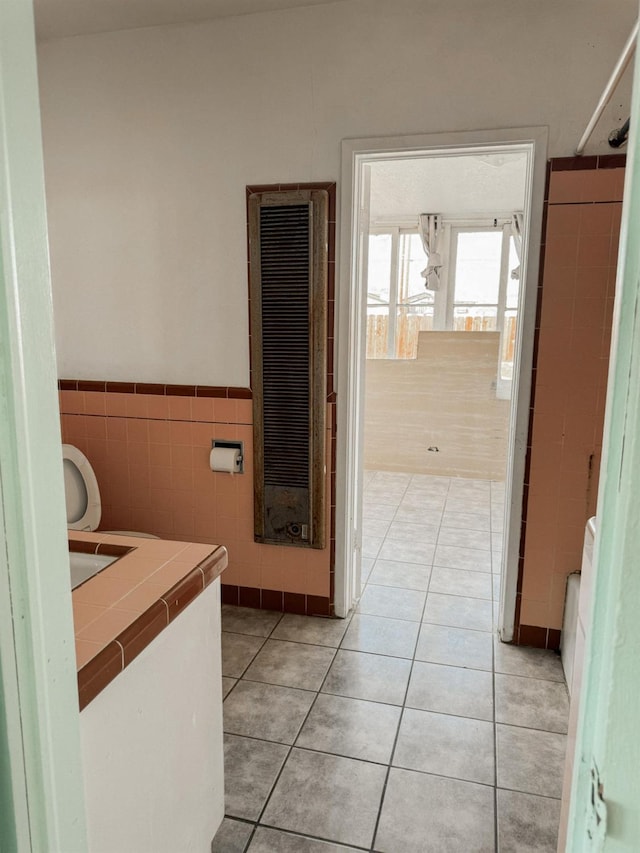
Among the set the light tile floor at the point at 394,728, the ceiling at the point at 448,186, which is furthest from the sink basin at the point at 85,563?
the ceiling at the point at 448,186

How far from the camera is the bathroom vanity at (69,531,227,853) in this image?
1.00 m

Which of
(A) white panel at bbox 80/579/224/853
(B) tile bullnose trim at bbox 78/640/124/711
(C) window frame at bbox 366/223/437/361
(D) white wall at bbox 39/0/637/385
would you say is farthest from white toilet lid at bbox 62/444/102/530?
(C) window frame at bbox 366/223/437/361

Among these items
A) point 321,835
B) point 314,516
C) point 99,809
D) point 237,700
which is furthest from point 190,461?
point 99,809

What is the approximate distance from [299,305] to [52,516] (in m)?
1.99

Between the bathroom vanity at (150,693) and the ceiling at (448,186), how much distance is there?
9.43ft

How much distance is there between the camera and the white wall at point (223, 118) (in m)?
2.23

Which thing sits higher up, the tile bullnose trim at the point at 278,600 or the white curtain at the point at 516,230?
the white curtain at the point at 516,230

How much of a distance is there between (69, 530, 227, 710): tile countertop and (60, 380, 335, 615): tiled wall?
1327 millimetres

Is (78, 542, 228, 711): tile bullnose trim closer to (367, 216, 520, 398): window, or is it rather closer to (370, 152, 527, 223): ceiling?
(370, 152, 527, 223): ceiling

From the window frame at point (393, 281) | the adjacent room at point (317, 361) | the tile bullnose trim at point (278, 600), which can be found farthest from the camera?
the window frame at point (393, 281)

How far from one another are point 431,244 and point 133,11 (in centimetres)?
389

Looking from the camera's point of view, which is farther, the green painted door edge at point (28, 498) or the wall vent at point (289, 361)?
the wall vent at point (289, 361)

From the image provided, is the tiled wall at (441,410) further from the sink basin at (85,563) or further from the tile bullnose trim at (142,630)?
the sink basin at (85,563)

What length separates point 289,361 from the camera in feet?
8.60
